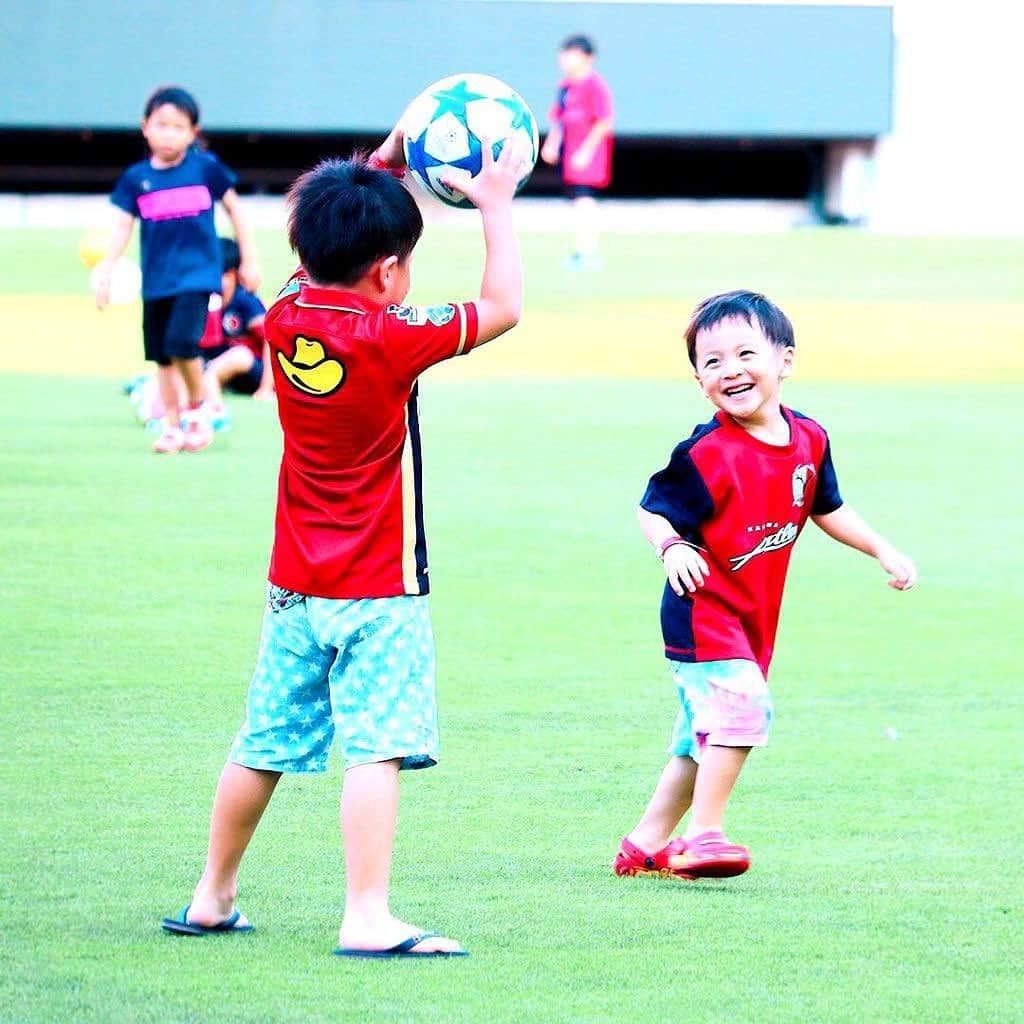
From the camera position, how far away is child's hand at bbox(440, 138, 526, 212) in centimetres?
389

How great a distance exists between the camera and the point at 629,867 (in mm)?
4312

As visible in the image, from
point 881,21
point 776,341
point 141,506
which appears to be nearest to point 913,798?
point 776,341

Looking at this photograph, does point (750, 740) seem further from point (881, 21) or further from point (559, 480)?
point (881, 21)

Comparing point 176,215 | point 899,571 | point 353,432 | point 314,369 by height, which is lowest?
point 899,571

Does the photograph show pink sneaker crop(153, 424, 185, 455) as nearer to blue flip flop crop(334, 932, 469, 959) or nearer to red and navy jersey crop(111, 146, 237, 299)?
red and navy jersey crop(111, 146, 237, 299)

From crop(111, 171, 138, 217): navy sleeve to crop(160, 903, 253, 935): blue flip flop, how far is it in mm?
7086

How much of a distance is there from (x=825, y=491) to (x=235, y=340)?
9164mm

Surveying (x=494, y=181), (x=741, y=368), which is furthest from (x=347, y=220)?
(x=741, y=368)

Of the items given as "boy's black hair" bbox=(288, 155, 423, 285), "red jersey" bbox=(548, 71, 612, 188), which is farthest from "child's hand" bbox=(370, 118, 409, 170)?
"red jersey" bbox=(548, 71, 612, 188)

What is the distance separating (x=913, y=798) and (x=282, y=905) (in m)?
1.66

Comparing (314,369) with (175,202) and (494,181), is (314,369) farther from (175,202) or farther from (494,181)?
(175,202)

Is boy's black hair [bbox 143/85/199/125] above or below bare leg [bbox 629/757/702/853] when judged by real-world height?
above

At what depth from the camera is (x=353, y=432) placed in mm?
3781

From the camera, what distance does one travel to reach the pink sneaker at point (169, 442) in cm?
1045
